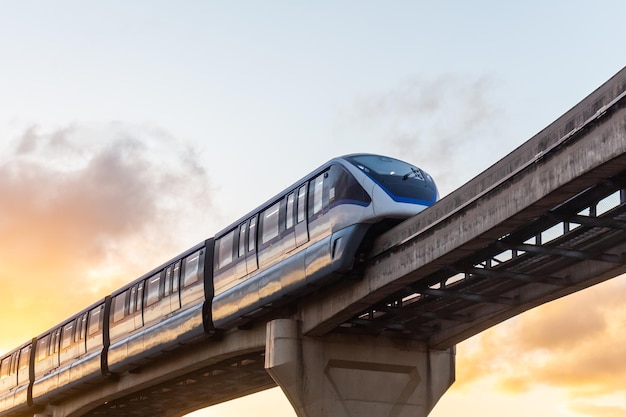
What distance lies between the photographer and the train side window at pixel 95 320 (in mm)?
40812

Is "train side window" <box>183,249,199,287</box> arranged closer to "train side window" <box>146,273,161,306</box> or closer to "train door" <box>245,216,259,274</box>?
"train side window" <box>146,273,161,306</box>

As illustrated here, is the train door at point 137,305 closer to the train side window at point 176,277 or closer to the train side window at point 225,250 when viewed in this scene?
the train side window at point 176,277

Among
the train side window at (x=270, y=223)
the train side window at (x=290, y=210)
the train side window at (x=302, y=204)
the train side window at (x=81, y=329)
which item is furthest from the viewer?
the train side window at (x=81, y=329)

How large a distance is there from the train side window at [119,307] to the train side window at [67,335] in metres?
6.46

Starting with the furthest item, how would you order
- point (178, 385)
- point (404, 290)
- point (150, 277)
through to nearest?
point (178, 385), point (150, 277), point (404, 290)

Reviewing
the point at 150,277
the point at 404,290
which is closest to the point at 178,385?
the point at 150,277

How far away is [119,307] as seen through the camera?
3872cm

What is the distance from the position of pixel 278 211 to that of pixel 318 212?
254 cm

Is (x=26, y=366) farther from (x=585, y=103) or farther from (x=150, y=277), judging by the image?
(x=585, y=103)

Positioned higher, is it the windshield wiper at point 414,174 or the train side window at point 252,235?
the windshield wiper at point 414,174

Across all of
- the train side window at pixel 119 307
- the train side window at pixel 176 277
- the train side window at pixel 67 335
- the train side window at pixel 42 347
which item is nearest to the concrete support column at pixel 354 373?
the train side window at pixel 176 277

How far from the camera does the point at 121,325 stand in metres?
38.2

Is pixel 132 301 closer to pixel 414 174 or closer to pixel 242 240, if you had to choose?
pixel 242 240

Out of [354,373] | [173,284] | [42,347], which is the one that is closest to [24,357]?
[42,347]
